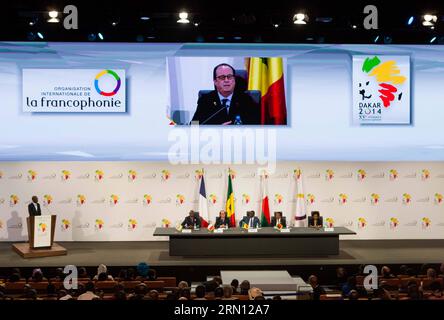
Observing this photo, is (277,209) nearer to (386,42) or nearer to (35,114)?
(386,42)

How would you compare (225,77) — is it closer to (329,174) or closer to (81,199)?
(329,174)

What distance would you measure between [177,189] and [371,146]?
4.45m

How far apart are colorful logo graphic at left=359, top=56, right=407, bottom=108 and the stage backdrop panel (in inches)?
58.9

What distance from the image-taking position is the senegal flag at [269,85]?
12.0 m

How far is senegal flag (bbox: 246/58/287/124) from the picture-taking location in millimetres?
11969

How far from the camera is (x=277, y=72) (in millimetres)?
12008

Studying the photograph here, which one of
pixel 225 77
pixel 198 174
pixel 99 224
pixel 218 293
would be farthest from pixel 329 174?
pixel 218 293

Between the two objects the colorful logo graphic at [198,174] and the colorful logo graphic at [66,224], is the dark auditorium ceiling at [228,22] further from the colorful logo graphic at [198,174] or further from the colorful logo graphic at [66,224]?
the colorful logo graphic at [66,224]

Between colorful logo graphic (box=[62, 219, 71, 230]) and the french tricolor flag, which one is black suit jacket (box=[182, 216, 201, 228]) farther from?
colorful logo graphic (box=[62, 219, 71, 230])

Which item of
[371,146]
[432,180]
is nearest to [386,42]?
[371,146]

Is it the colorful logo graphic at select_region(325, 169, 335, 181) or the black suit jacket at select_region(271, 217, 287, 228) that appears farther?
the colorful logo graphic at select_region(325, 169, 335, 181)

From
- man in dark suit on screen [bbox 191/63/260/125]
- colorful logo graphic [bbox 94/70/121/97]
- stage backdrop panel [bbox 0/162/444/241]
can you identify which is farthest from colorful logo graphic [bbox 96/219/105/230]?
man in dark suit on screen [bbox 191/63/260/125]

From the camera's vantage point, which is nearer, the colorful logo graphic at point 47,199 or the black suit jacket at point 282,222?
the black suit jacket at point 282,222

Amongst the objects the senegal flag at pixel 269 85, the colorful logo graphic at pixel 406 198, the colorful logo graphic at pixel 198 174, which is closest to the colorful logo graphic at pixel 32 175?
the colorful logo graphic at pixel 198 174
